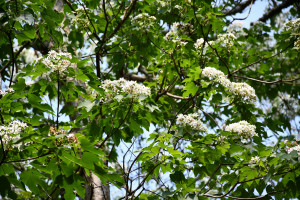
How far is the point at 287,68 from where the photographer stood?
5934 millimetres

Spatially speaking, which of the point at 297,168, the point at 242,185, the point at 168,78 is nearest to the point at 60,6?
the point at 168,78

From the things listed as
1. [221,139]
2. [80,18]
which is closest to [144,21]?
[80,18]

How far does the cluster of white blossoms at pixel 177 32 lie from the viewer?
388 centimetres

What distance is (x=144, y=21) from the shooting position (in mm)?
3811

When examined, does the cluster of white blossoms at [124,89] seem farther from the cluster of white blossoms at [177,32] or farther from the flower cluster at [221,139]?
the cluster of white blossoms at [177,32]

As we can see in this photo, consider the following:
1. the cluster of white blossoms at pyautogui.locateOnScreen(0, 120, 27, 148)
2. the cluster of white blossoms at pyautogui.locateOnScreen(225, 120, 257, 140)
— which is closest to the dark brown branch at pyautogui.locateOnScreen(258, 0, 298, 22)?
the cluster of white blossoms at pyautogui.locateOnScreen(225, 120, 257, 140)

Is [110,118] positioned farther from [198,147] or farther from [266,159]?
[266,159]

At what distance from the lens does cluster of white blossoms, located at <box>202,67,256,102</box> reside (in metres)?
2.87

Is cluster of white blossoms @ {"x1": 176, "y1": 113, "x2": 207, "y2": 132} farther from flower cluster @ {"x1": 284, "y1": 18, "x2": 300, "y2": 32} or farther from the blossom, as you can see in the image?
flower cluster @ {"x1": 284, "y1": 18, "x2": 300, "y2": 32}

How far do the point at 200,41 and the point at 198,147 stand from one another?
1.54 metres

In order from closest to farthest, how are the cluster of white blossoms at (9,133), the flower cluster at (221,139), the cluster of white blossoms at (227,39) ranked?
the cluster of white blossoms at (9,133) < the flower cluster at (221,139) < the cluster of white blossoms at (227,39)

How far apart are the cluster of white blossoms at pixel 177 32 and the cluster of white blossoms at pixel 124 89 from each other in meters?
1.32

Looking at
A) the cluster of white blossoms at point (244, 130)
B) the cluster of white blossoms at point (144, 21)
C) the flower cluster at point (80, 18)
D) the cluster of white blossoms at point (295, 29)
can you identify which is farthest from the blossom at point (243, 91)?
the flower cluster at point (80, 18)

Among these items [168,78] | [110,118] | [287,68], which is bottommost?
[110,118]
